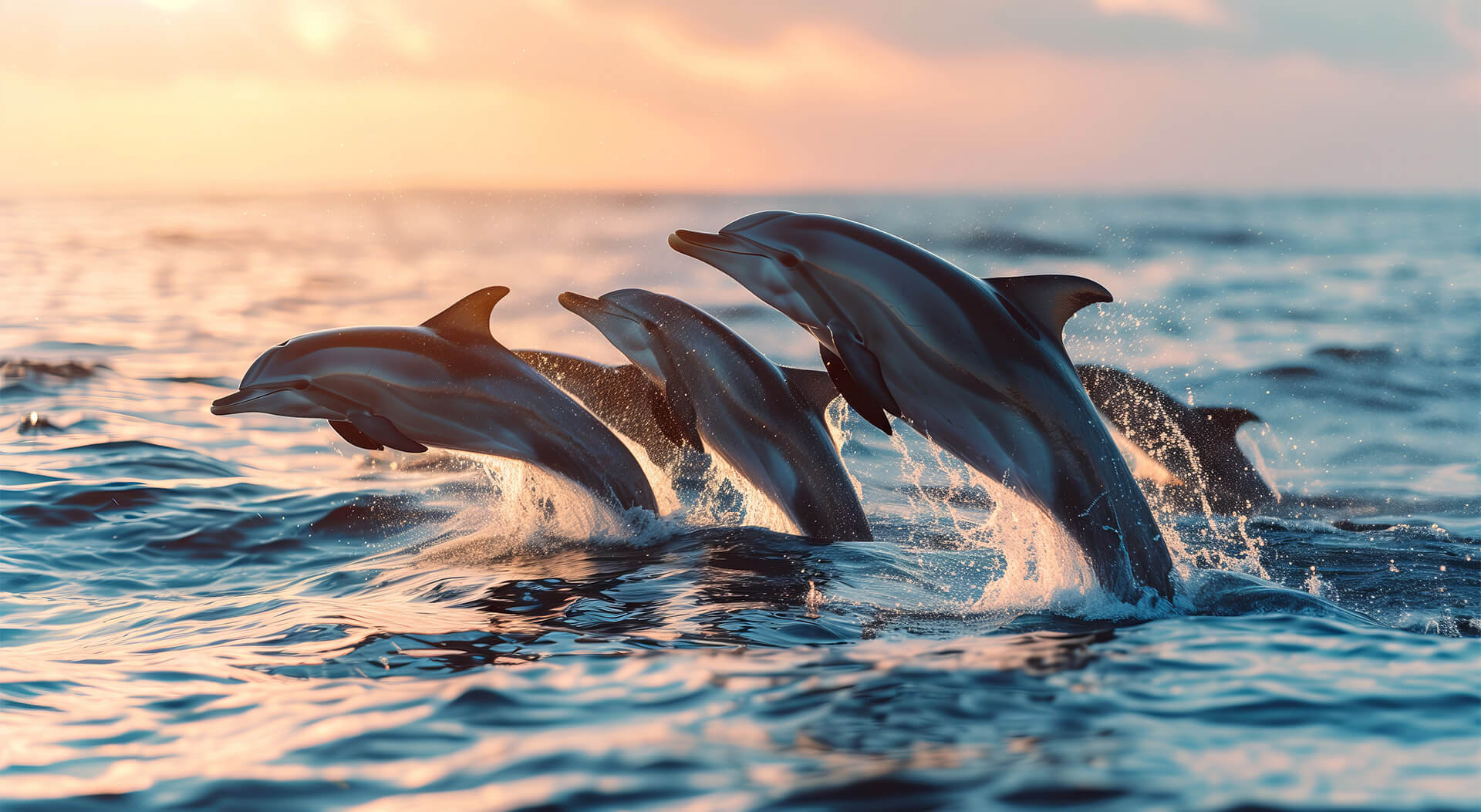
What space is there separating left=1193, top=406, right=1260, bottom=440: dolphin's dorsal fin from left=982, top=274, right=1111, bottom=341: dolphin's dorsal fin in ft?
13.7

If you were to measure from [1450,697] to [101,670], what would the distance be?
645cm

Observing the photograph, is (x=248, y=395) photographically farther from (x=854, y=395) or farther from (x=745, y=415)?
(x=854, y=395)

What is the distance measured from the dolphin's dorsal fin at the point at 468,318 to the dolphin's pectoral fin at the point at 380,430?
776 mm

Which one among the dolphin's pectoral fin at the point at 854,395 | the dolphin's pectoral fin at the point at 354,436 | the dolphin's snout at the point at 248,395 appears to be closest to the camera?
the dolphin's pectoral fin at the point at 854,395

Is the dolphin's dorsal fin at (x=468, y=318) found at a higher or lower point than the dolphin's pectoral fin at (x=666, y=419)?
higher

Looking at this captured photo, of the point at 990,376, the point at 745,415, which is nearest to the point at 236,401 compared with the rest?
the point at 745,415

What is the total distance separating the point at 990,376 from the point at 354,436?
15.8 feet

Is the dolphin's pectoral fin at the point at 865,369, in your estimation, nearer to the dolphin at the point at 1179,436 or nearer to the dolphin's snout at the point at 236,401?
the dolphin's snout at the point at 236,401

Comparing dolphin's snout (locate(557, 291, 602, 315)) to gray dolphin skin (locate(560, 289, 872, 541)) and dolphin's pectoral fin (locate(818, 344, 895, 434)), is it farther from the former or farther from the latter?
dolphin's pectoral fin (locate(818, 344, 895, 434))

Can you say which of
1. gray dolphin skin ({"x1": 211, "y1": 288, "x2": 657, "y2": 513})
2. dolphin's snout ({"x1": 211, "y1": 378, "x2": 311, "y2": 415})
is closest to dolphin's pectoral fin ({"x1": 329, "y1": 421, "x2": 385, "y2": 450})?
gray dolphin skin ({"x1": 211, "y1": 288, "x2": 657, "y2": 513})

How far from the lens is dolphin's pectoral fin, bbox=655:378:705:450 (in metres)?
7.95

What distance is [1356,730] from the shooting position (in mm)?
4406

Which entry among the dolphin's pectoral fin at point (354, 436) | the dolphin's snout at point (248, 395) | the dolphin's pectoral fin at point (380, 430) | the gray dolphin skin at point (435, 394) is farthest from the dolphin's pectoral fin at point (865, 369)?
→ the dolphin's snout at point (248, 395)

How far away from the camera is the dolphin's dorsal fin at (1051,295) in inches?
230
